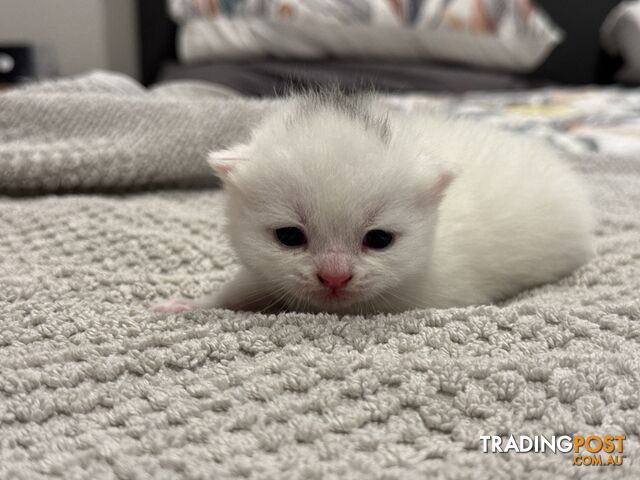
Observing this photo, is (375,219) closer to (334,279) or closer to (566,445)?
(334,279)

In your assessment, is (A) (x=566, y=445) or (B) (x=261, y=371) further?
(B) (x=261, y=371)

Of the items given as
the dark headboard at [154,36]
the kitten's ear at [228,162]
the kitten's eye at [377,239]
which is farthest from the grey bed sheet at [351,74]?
the kitten's eye at [377,239]

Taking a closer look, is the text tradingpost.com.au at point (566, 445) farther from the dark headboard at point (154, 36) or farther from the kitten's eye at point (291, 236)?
the dark headboard at point (154, 36)

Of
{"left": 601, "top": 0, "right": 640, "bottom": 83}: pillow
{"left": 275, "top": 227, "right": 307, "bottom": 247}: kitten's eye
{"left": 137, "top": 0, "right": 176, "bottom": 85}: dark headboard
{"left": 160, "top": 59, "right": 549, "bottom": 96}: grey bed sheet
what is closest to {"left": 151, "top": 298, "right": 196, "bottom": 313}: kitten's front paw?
{"left": 275, "top": 227, "right": 307, "bottom": 247}: kitten's eye

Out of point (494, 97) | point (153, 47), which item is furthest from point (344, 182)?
point (153, 47)

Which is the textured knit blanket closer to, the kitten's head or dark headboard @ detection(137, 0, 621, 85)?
the kitten's head

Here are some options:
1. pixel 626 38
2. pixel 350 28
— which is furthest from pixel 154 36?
pixel 626 38
